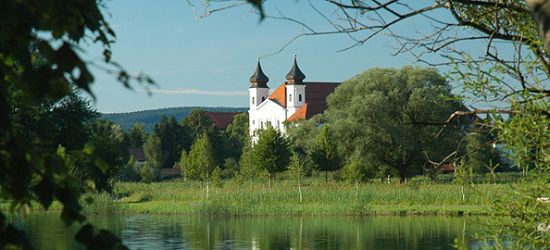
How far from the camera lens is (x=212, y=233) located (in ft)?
79.7

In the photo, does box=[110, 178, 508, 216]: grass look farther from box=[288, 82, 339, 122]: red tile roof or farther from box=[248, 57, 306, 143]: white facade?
box=[248, 57, 306, 143]: white facade

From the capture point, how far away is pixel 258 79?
101938 mm

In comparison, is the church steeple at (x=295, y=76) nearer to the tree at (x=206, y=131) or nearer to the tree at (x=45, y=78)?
the tree at (x=206, y=131)

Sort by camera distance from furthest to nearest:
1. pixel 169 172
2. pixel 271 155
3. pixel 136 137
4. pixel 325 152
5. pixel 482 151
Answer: pixel 136 137, pixel 169 172, pixel 325 152, pixel 271 155, pixel 482 151

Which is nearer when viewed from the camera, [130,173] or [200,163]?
[200,163]

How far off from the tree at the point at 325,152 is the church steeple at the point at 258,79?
5495 centimetres

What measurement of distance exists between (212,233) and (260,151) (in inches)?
845

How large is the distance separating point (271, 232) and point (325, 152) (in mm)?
21835

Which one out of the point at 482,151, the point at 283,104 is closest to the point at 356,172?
the point at 482,151

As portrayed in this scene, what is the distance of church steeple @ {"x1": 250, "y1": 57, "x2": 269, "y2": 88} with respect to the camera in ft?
333

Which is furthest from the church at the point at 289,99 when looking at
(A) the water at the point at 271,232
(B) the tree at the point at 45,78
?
(B) the tree at the point at 45,78

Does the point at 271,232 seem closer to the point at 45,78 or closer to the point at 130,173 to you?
the point at 45,78

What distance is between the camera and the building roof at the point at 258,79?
101500 millimetres

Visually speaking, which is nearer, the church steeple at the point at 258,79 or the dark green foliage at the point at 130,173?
the dark green foliage at the point at 130,173
